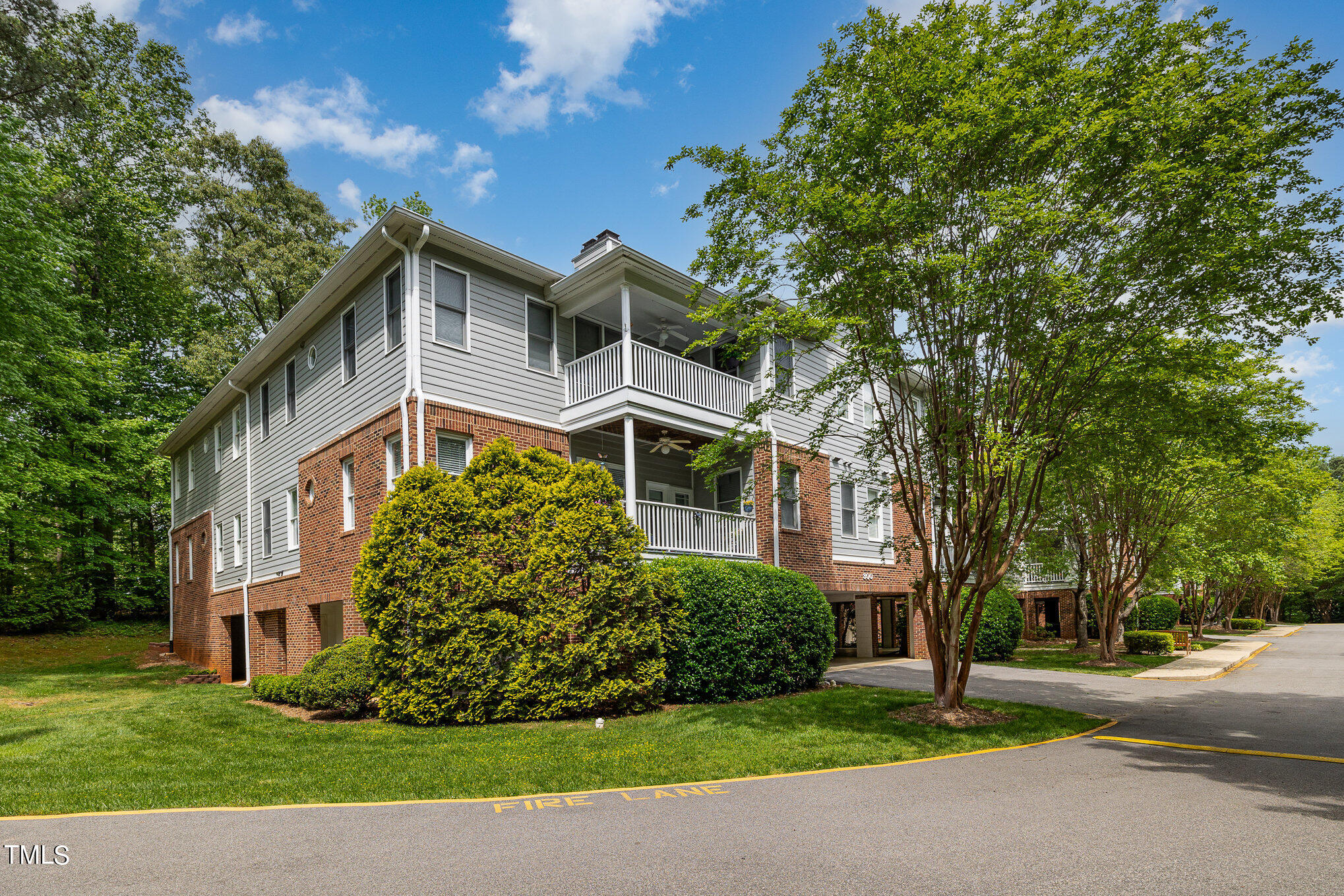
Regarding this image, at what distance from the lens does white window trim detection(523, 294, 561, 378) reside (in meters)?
15.0

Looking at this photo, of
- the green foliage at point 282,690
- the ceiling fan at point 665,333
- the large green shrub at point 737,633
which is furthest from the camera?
the ceiling fan at point 665,333

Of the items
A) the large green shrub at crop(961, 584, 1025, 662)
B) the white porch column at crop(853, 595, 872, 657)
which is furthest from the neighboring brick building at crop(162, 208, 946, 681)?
the large green shrub at crop(961, 584, 1025, 662)

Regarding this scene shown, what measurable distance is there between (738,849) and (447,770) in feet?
12.8

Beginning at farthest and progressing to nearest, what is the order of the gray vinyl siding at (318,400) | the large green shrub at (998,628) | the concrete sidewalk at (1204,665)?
1. the large green shrub at (998,628)
2. the concrete sidewalk at (1204,665)
3. the gray vinyl siding at (318,400)

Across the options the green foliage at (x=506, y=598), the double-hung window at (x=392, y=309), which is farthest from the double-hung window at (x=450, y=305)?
the green foliage at (x=506, y=598)

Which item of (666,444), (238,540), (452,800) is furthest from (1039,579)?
(452,800)

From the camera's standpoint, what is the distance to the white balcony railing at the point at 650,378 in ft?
48.4

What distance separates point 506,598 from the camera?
10953 mm

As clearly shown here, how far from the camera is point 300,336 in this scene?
1764 cm

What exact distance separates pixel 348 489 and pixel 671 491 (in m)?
7.12

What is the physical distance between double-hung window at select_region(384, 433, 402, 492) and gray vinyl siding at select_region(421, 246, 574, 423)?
1.30 meters

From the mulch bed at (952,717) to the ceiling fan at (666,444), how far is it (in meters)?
6.93

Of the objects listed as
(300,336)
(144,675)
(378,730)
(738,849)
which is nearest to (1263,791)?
(738,849)

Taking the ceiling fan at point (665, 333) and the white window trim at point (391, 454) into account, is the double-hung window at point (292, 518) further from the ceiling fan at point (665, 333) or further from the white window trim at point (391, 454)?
the ceiling fan at point (665, 333)
